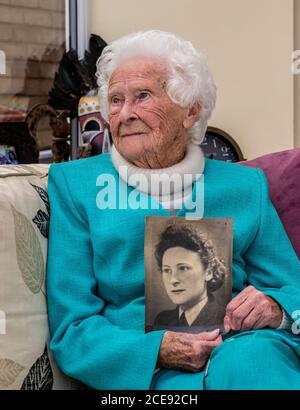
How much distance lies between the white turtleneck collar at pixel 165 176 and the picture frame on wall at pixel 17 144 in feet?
6.51

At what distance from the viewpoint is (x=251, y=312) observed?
4.32 ft

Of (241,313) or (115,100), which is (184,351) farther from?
(115,100)

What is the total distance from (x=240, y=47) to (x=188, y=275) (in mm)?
2656

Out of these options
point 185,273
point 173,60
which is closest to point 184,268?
point 185,273

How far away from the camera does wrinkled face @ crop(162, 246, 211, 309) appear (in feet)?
4.20

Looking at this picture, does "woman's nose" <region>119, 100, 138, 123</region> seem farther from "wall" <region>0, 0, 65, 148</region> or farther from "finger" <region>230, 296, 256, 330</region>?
"wall" <region>0, 0, 65, 148</region>

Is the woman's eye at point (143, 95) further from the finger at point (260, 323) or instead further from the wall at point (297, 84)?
the wall at point (297, 84)

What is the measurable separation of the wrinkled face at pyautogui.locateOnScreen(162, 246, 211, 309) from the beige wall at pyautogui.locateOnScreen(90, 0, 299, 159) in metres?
2.49

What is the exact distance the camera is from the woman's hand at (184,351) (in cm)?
124

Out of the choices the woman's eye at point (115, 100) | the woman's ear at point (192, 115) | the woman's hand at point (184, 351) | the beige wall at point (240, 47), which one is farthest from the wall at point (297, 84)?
the woman's hand at point (184, 351)

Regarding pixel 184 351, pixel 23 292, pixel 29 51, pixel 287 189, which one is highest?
pixel 29 51

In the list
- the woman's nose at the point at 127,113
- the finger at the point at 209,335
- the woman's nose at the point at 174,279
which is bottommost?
the finger at the point at 209,335
